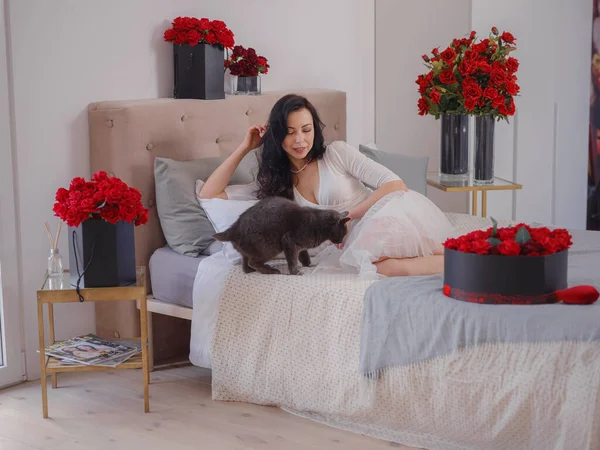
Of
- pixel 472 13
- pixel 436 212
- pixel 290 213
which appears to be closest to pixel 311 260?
pixel 290 213

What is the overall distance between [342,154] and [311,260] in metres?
0.45

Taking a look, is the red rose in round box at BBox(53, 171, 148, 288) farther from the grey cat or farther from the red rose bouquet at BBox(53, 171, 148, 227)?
the grey cat

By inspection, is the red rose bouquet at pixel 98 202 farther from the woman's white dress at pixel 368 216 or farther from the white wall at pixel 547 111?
the white wall at pixel 547 111

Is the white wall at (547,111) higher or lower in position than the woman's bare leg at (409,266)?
higher

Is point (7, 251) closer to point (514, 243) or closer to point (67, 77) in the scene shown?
point (67, 77)

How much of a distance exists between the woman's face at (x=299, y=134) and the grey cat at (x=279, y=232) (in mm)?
323

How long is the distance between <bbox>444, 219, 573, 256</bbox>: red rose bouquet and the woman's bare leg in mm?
371

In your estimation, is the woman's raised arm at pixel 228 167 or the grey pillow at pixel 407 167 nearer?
the woman's raised arm at pixel 228 167

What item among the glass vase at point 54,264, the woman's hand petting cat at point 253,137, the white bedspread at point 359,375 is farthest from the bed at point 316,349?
the glass vase at point 54,264

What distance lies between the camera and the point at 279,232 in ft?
9.60

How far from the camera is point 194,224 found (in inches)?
131

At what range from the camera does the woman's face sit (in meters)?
3.20

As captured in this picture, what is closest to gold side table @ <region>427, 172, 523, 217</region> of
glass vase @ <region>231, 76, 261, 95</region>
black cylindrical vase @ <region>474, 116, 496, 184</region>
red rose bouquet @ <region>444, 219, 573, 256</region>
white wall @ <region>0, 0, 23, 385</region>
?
black cylindrical vase @ <region>474, 116, 496, 184</region>

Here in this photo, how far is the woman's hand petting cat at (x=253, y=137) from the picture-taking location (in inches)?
130
